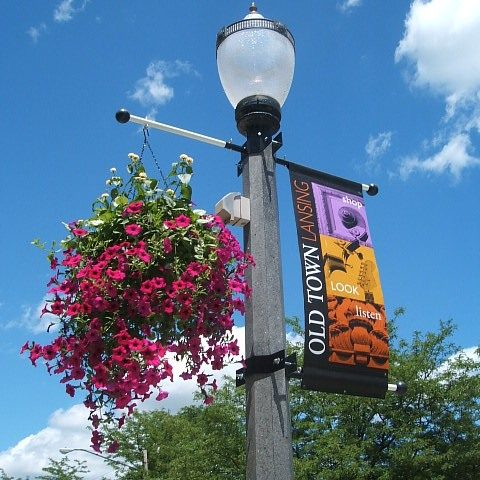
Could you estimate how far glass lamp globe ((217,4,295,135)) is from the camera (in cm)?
516

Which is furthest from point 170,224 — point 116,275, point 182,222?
point 116,275

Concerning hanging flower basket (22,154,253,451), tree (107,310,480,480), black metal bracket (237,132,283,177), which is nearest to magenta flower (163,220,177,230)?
hanging flower basket (22,154,253,451)

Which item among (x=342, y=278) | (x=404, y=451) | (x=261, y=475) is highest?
(x=404, y=451)

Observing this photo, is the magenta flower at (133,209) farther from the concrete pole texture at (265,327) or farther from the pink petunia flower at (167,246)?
the concrete pole texture at (265,327)

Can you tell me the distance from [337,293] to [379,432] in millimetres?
18313

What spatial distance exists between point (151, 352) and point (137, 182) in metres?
1.19

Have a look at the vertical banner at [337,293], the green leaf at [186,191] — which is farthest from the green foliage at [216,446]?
the green leaf at [186,191]

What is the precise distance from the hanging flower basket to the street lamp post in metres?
0.22

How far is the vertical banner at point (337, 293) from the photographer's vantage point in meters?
4.81

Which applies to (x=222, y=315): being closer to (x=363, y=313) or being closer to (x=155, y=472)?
(x=363, y=313)

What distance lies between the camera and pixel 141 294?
399 cm

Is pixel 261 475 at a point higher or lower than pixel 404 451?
lower

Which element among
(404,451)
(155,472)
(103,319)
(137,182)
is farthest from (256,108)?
(155,472)

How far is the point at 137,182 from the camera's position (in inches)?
174
